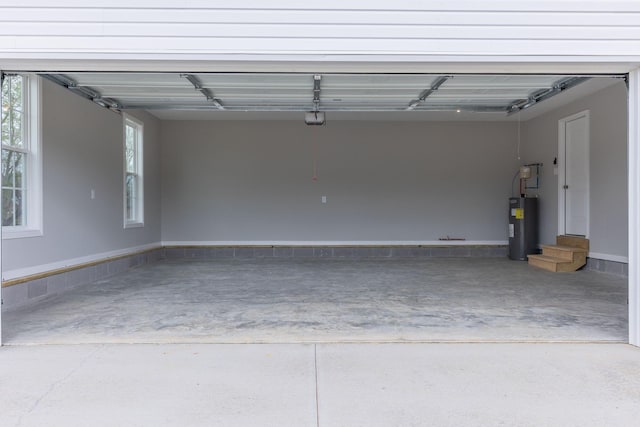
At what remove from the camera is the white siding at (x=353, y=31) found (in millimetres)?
3109

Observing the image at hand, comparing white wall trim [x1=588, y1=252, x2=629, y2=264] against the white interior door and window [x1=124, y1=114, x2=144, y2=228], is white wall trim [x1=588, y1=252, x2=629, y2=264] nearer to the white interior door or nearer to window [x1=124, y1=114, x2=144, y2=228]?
the white interior door

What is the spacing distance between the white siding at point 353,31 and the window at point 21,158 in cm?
191

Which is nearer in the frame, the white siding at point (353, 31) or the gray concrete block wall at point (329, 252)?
the white siding at point (353, 31)

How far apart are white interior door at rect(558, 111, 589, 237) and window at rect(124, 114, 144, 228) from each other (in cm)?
779

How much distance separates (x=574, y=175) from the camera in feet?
24.3

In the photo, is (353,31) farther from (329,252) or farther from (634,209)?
(329,252)

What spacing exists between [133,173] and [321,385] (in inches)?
249

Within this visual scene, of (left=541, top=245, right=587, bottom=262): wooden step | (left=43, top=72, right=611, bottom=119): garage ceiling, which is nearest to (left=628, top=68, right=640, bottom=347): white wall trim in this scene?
(left=43, top=72, right=611, bottom=119): garage ceiling

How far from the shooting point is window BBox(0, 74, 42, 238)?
14.7 feet

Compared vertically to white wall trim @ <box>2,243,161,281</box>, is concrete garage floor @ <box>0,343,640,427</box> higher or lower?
lower

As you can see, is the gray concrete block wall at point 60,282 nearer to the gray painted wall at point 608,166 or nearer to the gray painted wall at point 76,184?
the gray painted wall at point 76,184

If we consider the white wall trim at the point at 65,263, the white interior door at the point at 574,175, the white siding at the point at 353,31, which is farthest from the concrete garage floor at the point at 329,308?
the white siding at the point at 353,31

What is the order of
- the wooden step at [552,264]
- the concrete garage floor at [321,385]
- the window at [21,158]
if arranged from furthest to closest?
the wooden step at [552,264]
the window at [21,158]
the concrete garage floor at [321,385]

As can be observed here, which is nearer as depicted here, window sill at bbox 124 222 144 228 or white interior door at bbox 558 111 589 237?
white interior door at bbox 558 111 589 237
